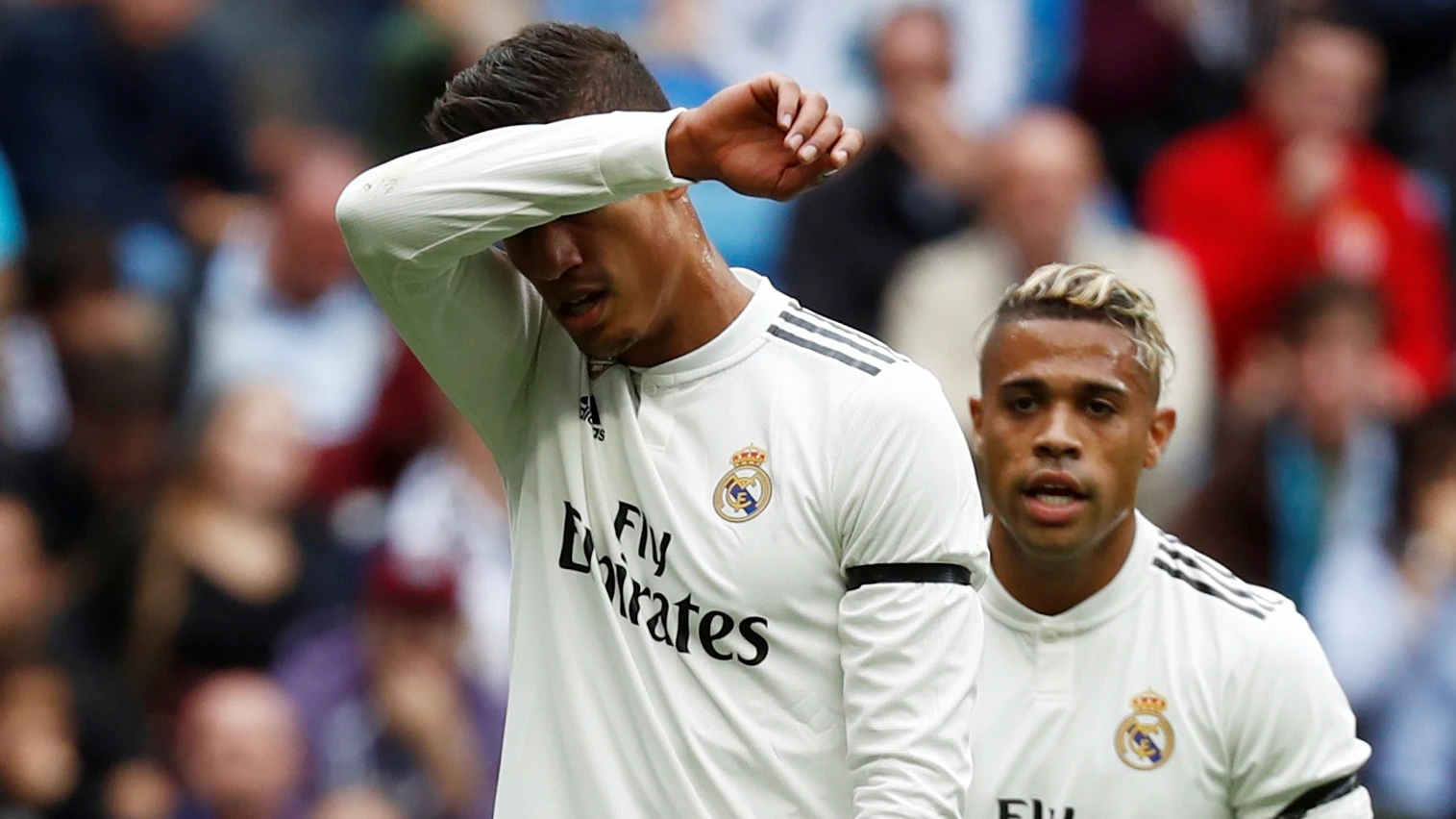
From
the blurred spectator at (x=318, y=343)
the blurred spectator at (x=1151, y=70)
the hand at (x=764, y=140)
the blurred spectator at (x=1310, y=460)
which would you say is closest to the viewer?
the hand at (x=764, y=140)

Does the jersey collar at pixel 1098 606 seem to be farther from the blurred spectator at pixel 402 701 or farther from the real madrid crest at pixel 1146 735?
the blurred spectator at pixel 402 701

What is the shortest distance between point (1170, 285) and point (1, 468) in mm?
3805

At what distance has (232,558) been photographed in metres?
6.90

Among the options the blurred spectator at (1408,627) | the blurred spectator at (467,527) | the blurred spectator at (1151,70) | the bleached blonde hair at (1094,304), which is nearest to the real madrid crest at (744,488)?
the bleached blonde hair at (1094,304)

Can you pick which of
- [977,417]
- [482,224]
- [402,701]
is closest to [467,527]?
[402,701]

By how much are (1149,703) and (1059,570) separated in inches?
11.1

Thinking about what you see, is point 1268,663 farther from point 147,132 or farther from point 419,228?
point 147,132

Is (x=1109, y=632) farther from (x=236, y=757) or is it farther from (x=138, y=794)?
(x=138, y=794)

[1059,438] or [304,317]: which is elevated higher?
[304,317]

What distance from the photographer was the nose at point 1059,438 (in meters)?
3.80

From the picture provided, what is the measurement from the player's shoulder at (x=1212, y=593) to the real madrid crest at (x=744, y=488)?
3.53 feet

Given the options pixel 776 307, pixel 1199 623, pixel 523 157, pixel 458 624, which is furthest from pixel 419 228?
pixel 458 624

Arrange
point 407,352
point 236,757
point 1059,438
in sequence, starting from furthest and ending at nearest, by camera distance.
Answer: point 407,352, point 236,757, point 1059,438

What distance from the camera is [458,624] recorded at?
698 centimetres
